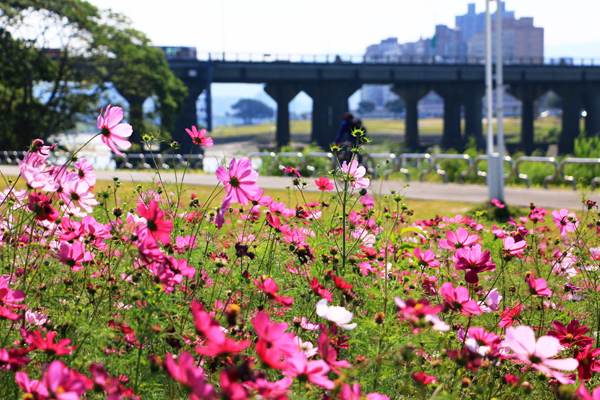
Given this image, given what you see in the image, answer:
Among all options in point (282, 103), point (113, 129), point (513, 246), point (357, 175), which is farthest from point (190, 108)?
point (513, 246)

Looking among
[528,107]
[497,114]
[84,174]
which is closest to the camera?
[84,174]

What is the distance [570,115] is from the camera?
6209 cm

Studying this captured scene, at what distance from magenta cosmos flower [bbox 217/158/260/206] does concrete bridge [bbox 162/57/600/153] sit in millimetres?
45873

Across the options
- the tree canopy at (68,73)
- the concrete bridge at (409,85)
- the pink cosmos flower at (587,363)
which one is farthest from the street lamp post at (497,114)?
the concrete bridge at (409,85)

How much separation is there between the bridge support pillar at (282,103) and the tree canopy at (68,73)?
26514 mm

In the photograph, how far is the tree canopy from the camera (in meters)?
29.6

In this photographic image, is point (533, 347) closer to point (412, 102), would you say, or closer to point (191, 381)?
point (191, 381)

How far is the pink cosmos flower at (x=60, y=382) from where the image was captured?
3.43 feet

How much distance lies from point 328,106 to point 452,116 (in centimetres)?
1791

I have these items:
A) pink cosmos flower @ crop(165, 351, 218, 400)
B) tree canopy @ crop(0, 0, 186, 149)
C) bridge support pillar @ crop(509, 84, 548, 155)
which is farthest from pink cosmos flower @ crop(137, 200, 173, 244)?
bridge support pillar @ crop(509, 84, 548, 155)

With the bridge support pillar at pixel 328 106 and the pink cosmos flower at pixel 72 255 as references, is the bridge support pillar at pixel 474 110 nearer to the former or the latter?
the bridge support pillar at pixel 328 106

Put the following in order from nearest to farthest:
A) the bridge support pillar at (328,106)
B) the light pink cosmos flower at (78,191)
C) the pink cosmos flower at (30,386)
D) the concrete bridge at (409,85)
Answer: the pink cosmos flower at (30,386), the light pink cosmos flower at (78,191), the concrete bridge at (409,85), the bridge support pillar at (328,106)

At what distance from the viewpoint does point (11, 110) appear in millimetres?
31203

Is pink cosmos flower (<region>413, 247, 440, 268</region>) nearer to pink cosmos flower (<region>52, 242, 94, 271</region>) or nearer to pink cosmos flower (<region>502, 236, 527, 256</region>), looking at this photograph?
pink cosmos flower (<region>502, 236, 527, 256</region>)
